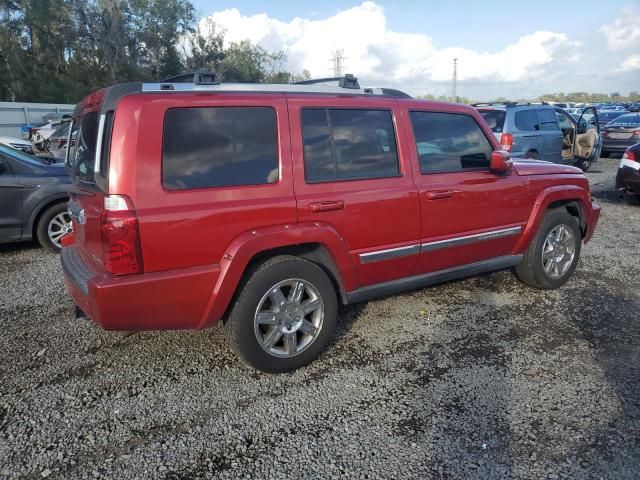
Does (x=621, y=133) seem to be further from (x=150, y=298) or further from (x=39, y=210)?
(x=150, y=298)

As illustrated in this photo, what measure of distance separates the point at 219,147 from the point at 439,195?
178 centimetres

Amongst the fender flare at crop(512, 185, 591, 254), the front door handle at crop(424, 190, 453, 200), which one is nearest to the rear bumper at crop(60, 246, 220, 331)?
the front door handle at crop(424, 190, 453, 200)

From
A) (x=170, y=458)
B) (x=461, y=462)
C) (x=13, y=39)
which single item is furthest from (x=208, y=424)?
(x=13, y=39)

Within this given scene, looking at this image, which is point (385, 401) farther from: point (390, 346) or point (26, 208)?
point (26, 208)

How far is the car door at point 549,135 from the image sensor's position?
10.2 metres

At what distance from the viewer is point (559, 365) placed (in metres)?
3.42

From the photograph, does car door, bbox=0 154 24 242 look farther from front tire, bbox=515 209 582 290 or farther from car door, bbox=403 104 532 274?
front tire, bbox=515 209 582 290

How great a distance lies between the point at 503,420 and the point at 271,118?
7.63ft

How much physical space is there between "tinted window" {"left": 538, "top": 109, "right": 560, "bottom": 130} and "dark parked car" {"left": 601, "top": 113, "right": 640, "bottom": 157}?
6.41 metres

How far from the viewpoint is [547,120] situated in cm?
1044

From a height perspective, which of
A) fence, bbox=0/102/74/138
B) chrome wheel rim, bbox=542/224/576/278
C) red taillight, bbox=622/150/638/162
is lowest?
chrome wheel rim, bbox=542/224/576/278

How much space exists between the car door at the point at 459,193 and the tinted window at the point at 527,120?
5922mm

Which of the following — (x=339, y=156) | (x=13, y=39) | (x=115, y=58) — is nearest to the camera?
(x=339, y=156)

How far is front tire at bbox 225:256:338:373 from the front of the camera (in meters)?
3.11
